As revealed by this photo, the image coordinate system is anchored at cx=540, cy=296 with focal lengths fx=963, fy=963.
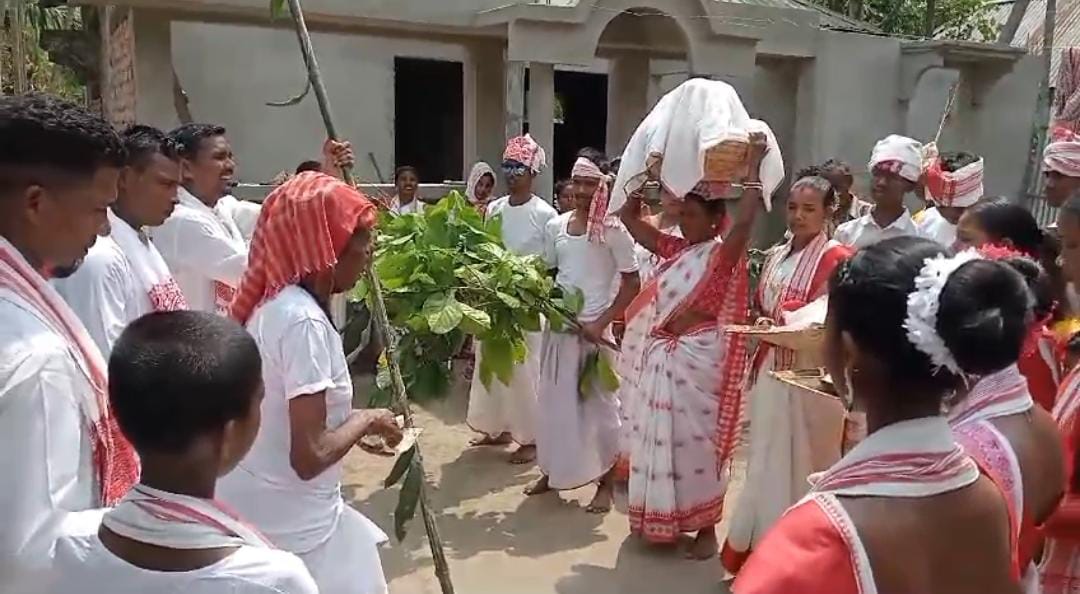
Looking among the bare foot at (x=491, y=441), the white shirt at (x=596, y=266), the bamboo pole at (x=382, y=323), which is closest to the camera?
the bamboo pole at (x=382, y=323)

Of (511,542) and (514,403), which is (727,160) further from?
(514,403)

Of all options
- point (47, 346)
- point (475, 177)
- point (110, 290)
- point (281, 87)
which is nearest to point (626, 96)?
point (475, 177)

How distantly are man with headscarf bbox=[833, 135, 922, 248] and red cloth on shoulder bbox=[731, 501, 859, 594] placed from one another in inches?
164

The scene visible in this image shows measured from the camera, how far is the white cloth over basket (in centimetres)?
405

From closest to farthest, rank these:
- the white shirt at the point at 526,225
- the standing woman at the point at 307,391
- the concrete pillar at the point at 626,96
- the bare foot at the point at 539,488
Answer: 1. the standing woman at the point at 307,391
2. the bare foot at the point at 539,488
3. the white shirt at the point at 526,225
4. the concrete pillar at the point at 626,96

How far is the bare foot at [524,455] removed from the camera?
246 inches

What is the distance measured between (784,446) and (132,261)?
2.74 m

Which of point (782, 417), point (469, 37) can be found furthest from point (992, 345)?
point (469, 37)

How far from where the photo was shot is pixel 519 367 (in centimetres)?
622

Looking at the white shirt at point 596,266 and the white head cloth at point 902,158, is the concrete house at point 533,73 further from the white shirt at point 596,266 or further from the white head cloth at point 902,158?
the white head cloth at point 902,158

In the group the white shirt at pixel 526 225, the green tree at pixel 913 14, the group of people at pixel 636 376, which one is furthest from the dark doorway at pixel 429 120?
the group of people at pixel 636 376

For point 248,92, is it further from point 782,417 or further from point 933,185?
point 782,417

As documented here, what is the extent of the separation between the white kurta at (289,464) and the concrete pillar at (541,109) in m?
5.97

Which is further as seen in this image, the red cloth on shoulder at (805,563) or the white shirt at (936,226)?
the white shirt at (936,226)
